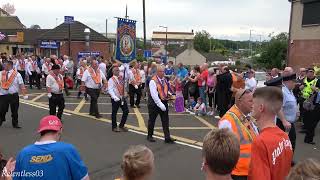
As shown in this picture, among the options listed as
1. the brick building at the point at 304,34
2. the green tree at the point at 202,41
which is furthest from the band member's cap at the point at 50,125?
the green tree at the point at 202,41

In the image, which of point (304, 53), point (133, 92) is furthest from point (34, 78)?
point (304, 53)

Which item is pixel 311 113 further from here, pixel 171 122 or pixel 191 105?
pixel 191 105

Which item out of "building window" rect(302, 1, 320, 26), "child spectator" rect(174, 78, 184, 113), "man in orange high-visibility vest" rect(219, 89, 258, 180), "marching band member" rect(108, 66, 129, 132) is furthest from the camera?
"building window" rect(302, 1, 320, 26)

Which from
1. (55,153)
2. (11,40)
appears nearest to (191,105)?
(55,153)

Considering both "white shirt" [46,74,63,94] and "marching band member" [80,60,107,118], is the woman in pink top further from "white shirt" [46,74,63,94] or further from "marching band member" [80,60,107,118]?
"white shirt" [46,74,63,94]

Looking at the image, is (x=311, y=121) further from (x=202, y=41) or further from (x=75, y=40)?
(x=202, y=41)

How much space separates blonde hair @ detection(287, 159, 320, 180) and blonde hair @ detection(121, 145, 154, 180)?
3.63ft

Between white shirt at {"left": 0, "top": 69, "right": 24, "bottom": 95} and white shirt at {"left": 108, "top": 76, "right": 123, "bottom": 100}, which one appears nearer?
white shirt at {"left": 108, "top": 76, "right": 123, "bottom": 100}

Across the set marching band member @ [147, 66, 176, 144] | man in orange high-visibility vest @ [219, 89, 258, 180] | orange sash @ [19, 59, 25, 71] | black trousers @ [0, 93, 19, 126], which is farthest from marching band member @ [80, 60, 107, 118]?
man in orange high-visibility vest @ [219, 89, 258, 180]

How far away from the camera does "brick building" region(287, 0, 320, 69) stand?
32.5 m

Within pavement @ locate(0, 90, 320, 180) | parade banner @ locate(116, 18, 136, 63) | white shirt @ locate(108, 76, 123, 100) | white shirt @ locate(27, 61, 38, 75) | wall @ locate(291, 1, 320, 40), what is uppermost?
wall @ locate(291, 1, 320, 40)

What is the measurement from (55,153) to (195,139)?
7445mm

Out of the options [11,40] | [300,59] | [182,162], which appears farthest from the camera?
[11,40]

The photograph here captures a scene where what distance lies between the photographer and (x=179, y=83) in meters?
17.1
